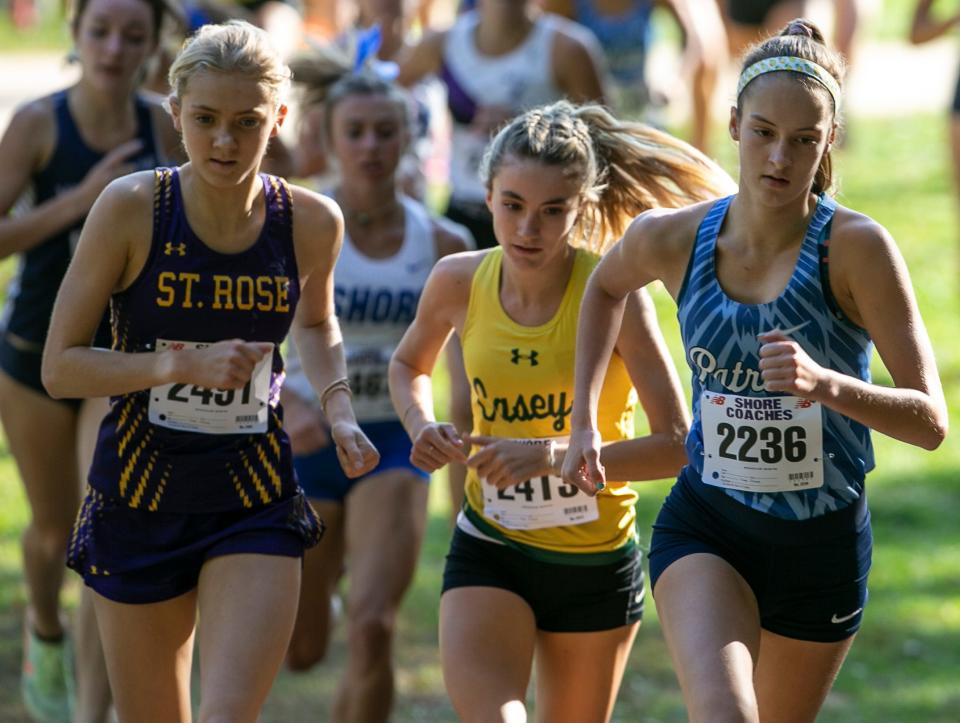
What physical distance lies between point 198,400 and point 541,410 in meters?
0.83

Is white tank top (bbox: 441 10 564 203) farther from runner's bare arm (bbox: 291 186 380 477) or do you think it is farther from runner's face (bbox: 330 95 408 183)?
runner's bare arm (bbox: 291 186 380 477)

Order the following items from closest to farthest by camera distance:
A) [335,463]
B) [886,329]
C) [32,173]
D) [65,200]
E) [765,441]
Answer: [886,329] < [765,441] < [65,200] < [32,173] < [335,463]

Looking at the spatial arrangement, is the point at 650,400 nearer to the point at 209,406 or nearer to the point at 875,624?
the point at 209,406

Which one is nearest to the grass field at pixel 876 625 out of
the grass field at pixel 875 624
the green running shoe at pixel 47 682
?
the grass field at pixel 875 624

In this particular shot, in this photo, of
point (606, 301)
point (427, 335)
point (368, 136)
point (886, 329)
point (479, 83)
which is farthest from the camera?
point (479, 83)

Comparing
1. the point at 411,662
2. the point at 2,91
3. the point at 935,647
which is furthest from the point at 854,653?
the point at 2,91

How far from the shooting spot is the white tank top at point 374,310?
5512mm

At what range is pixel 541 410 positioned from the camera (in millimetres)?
4281

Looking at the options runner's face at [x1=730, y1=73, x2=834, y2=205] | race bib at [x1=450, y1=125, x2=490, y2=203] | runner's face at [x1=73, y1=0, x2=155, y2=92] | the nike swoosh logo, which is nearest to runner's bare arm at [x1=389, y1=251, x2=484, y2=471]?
runner's face at [x1=730, y1=73, x2=834, y2=205]

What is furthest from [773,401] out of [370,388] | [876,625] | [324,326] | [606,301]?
[876,625]

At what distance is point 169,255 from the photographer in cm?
390

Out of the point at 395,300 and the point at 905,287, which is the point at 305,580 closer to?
the point at 395,300

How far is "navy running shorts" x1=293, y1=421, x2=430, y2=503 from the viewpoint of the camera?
5.48 m

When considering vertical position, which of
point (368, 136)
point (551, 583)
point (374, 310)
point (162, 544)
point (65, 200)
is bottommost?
point (551, 583)
